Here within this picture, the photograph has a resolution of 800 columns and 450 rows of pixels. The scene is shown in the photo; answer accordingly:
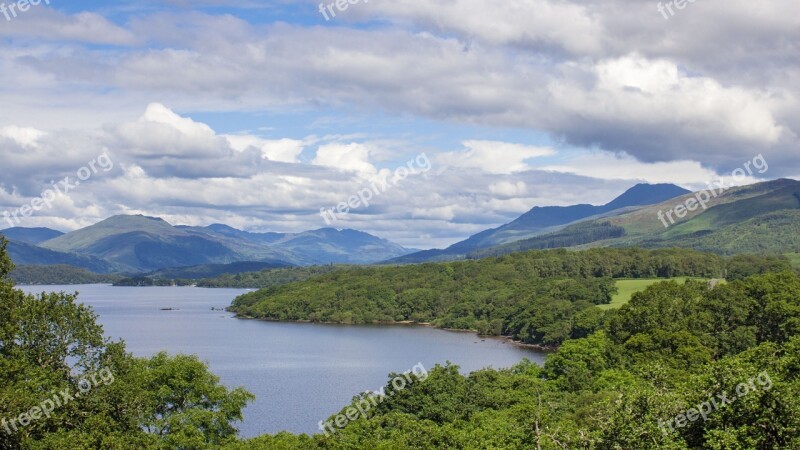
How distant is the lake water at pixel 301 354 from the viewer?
268ft

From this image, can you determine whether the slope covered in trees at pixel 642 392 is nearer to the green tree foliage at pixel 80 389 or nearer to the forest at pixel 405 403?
the forest at pixel 405 403

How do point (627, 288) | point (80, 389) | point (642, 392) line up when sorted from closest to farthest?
point (642, 392), point (80, 389), point (627, 288)

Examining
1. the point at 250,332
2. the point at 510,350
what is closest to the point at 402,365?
the point at 510,350

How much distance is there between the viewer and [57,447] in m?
27.8

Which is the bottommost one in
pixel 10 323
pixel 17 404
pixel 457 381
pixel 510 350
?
pixel 510 350

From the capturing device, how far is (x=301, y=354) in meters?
129

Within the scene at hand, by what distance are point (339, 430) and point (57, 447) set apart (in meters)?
18.6

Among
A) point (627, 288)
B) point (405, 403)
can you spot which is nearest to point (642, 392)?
point (405, 403)

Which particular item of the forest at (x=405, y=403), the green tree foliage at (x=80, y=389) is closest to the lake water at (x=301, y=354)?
the forest at (x=405, y=403)

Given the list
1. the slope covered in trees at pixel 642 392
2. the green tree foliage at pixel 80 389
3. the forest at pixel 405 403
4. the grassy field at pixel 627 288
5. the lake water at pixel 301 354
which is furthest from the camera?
the grassy field at pixel 627 288

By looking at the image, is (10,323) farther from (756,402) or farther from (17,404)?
(756,402)

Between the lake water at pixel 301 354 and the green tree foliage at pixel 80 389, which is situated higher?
the green tree foliage at pixel 80 389

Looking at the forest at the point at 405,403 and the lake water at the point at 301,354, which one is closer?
the forest at the point at 405,403

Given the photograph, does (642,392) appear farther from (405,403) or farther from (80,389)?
(405,403)
